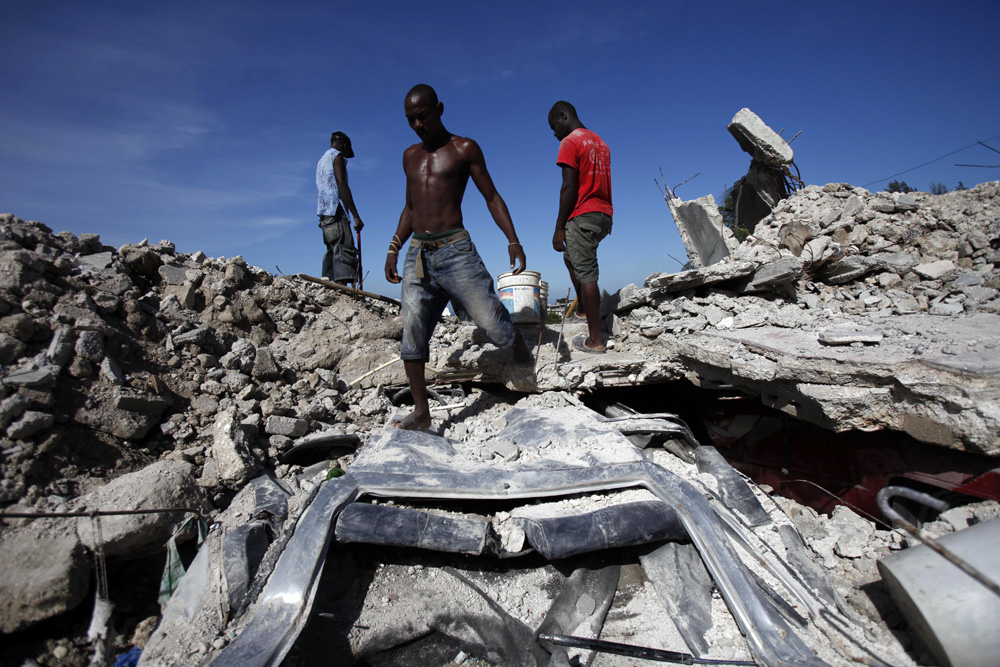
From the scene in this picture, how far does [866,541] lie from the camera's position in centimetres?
237

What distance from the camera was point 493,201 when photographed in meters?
2.97

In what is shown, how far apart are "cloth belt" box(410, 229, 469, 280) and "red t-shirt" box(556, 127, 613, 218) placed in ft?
4.14

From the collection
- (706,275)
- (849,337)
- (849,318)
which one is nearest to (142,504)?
(849,337)

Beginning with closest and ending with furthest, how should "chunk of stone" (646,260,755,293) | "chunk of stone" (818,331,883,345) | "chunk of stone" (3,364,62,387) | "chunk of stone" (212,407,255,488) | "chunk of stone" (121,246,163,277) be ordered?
"chunk of stone" (3,364,62,387) < "chunk of stone" (212,407,255,488) < "chunk of stone" (818,331,883,345) < "chunk of stone" (121,246,163,277) < "chunk of stone" (646,260,755,293)

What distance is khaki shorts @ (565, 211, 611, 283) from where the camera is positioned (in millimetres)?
3719

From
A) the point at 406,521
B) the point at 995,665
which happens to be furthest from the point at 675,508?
the point at 406,521

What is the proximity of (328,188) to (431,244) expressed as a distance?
2697mm

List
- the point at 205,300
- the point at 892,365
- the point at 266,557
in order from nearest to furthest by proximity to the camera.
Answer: the point at 266,557, the point at 892,365, the point at 205,300

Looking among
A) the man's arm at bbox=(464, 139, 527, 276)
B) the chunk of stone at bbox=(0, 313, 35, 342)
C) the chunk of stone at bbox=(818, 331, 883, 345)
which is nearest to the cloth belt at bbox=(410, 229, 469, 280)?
the man's arm at bbox=(464, 139, 527, 276)

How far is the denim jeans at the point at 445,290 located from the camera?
2816 millimetres

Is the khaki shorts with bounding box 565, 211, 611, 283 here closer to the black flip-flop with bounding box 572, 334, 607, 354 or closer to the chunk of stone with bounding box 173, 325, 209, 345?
the black flip-flop with bounding box 572, 334, 607, 354

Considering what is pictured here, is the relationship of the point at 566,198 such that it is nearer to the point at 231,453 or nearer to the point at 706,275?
the point at 706,275

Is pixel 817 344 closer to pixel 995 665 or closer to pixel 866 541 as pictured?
pixel 866 541

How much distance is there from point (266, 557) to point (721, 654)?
61.0 inches
